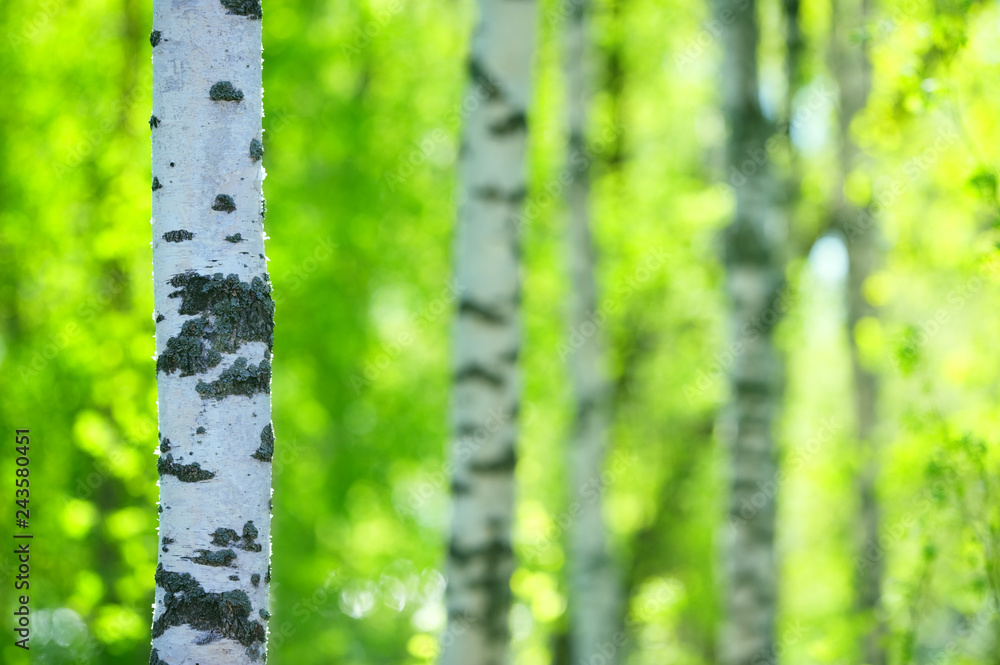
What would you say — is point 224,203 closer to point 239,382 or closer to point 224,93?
point 224,93

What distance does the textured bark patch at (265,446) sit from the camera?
6.55ft

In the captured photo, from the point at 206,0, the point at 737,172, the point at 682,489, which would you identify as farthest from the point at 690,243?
the point at 206,0

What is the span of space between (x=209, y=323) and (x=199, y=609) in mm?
669

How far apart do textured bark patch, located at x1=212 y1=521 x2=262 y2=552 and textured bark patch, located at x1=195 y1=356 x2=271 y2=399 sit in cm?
31

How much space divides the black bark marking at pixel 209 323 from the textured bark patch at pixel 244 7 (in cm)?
67

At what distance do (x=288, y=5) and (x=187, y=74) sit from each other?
641cm

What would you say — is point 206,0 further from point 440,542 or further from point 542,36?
point 542,36

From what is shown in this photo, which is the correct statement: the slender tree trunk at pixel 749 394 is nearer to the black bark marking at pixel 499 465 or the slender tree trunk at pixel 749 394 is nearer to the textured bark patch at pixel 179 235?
the black bark marking at pixel 499 465

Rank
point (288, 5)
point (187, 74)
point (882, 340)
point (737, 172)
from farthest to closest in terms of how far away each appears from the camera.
A: point (288, 5) → point (737, 172) → point (882, 340) → point (187, 74)

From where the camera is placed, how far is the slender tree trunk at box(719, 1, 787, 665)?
189 inches

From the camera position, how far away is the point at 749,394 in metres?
4.84

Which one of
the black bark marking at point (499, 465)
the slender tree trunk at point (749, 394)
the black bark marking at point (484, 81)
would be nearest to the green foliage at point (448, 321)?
the slender tree trunk at point (749, 394)

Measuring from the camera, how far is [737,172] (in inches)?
192

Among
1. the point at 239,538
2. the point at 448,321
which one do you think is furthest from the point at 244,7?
the point at 448,321
